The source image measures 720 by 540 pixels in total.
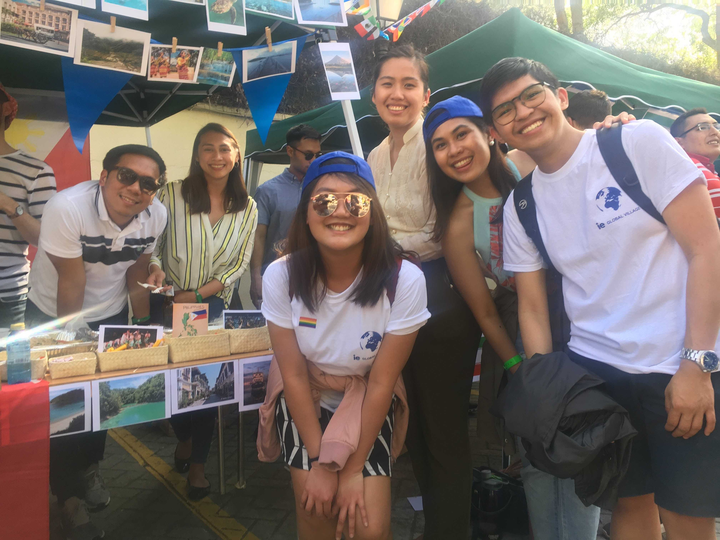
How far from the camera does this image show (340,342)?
2010 millimetres

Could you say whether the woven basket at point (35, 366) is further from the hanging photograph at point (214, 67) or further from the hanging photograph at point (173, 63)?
the hanging photograph at point (214, 67)

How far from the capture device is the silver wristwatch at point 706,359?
1.43 meters

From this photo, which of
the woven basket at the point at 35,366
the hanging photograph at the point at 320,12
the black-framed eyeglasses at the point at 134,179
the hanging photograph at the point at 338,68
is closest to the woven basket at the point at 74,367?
the woven basket at the point at 35,366

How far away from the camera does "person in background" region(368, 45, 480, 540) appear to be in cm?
217

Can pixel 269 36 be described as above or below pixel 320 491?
above

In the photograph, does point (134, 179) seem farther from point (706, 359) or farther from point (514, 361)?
point (706, 359)

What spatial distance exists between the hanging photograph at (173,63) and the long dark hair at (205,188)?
33cm

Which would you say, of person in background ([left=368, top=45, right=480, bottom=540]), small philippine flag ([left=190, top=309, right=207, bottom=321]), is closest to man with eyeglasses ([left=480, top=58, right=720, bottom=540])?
person in background ([left=368, top=45, right=480, bottom=540])

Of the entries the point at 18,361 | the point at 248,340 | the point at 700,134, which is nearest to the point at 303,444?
the point at 248,340

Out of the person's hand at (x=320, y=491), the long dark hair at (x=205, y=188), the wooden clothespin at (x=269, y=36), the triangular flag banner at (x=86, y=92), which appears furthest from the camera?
the long dark hair at (x=205, y=188)

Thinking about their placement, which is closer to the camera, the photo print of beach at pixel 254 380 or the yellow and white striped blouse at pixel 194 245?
the photo print of beach at pixel 254 380

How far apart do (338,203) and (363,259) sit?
0.91 ft

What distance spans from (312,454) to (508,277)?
1.11 m

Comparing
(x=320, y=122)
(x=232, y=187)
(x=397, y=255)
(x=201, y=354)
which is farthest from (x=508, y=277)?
(x=320, y=122)
